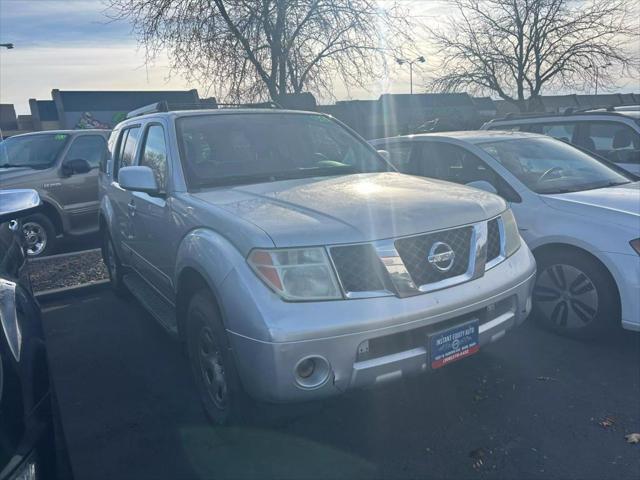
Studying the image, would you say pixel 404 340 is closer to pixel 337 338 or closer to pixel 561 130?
pixel 337 338

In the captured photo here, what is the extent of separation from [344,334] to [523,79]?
16508 mm

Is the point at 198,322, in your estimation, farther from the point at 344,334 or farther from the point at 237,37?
the point at 237,37

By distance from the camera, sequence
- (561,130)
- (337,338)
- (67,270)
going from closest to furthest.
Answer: (337,338) → (67,270) → (561,130)

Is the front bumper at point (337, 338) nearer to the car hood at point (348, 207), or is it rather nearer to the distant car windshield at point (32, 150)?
the car hood at point (348, 207)

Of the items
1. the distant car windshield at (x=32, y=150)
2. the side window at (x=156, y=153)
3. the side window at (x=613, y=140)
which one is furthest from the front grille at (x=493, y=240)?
the distant car windshield at (x=32, y=150)

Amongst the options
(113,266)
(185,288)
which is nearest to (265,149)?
(185,288)

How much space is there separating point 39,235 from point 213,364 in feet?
20.0

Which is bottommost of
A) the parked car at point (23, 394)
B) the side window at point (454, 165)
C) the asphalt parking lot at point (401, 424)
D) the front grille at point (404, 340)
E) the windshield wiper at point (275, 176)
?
the asphalt parking lot at point (401, 424)

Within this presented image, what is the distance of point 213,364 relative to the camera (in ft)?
10.2

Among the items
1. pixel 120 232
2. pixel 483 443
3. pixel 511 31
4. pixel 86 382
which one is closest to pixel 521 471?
pixel 483 443

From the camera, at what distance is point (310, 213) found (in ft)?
9.66

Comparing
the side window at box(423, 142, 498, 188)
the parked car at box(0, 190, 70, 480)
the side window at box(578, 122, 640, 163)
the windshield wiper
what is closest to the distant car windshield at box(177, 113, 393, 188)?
the windshield wiper

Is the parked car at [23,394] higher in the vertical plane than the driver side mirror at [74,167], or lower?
lower

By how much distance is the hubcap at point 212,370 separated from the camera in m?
3.02
